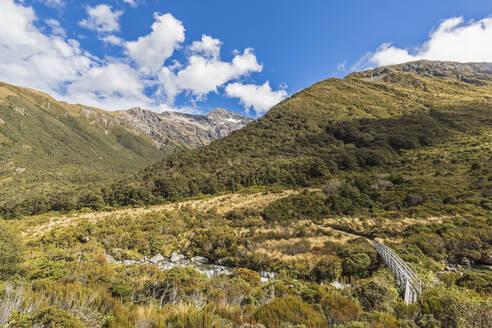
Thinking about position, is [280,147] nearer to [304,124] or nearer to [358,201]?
[304,124]

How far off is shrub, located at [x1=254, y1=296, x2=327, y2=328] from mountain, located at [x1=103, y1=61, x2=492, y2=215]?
20098 millimetres

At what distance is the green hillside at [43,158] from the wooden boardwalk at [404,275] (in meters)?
47.3

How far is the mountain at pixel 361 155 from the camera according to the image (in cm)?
2427

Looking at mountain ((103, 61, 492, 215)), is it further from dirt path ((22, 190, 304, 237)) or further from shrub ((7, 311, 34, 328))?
shrub ((7, 311, 34, 328))

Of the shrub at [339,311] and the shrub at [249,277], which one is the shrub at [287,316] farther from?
the shrub at [249,277]

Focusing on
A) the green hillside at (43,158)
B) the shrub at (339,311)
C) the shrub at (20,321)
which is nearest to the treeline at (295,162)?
the green hillside at (43,158)

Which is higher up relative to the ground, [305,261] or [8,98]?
[8,98]

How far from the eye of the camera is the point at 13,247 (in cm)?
1105

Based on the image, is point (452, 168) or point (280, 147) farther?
point (280, 147)

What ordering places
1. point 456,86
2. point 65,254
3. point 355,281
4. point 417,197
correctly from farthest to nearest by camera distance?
point 456,86, point 417,197, point 65,254, point 355,281

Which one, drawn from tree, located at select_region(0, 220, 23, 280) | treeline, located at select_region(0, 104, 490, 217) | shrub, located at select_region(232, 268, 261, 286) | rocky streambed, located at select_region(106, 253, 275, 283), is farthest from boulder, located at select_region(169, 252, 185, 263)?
treeline, located at select_region(0, 104, 490, 217)

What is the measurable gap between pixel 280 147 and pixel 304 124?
43.8 feet

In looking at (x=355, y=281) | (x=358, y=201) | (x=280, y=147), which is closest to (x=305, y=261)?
(x=355, y=281)

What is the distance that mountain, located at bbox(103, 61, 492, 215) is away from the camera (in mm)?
24266
